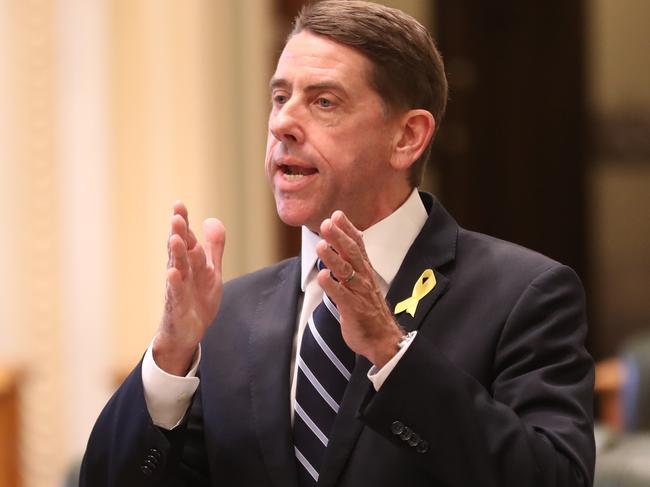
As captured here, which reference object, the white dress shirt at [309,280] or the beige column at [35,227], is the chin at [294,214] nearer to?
the white dress shirt at [309,280]

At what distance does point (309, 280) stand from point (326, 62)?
0.37 metres

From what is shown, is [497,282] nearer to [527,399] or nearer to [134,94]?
[527,399]

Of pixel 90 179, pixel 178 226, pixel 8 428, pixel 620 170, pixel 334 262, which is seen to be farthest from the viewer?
pixel 620 170

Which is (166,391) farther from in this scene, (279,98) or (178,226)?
(279,98)

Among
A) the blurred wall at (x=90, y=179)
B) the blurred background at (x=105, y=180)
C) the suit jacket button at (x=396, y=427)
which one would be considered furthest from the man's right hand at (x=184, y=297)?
the blurred wall at (x=90, y=179)

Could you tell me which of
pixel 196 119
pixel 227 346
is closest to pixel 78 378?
pixel 196 119

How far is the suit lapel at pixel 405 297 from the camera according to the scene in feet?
6.64

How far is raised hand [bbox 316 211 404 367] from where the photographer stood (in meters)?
1.83

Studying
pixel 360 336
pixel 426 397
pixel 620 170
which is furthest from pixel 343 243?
pixel 620 170

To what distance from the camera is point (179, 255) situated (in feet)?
6.52

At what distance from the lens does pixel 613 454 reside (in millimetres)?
2496

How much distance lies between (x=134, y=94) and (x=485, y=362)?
11.6 feet

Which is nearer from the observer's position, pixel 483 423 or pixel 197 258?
Result: pixel 483 423

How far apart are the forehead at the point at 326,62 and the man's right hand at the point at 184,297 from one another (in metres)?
0.32
